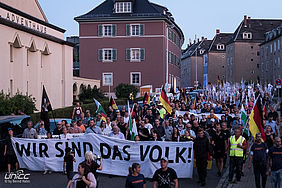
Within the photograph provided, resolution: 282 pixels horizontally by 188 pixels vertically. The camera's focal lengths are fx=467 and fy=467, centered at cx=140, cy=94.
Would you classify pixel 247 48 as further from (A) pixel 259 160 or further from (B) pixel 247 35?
(A) pixel 259 160

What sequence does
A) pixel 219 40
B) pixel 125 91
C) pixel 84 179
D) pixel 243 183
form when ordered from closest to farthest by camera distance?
pixel 84 179, pixel 243 183, pixel 125 91, pixel 219 40

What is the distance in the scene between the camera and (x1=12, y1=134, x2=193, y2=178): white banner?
13961 millimetres

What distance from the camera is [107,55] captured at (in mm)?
57750

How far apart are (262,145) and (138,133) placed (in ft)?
16.0

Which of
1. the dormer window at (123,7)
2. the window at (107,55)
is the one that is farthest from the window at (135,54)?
the dormer window at (123,7)

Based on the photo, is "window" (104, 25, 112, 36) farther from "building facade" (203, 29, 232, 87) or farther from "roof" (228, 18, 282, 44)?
"building facade" (203, 29, 232, 87)

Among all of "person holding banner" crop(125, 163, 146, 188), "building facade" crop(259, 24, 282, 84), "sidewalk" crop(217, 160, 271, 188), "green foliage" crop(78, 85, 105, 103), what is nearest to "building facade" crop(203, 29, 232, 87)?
"building facade" crop(259, 24, 282, 84)

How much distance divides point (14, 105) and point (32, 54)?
10.8 m

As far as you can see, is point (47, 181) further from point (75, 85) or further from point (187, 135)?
point (75, 85)

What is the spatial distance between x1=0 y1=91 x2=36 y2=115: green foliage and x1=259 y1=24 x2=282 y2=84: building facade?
59.7 metres

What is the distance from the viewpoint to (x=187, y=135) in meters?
14.4

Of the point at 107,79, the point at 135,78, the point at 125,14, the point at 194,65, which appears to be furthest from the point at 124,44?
the point at 194,65

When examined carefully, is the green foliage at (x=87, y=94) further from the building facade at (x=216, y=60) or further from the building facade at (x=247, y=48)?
the building facade at (x=216, y=60)

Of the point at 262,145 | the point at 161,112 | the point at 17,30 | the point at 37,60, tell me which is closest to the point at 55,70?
the point at 37,60
